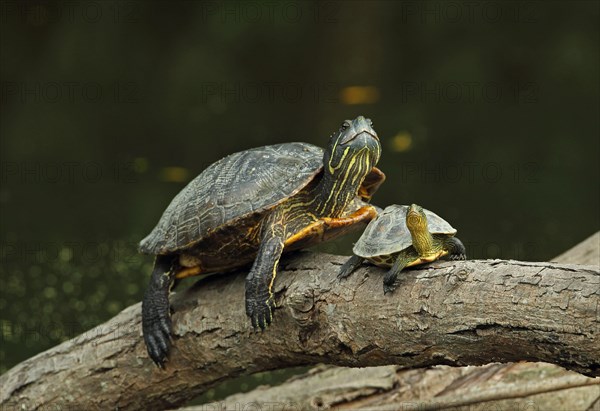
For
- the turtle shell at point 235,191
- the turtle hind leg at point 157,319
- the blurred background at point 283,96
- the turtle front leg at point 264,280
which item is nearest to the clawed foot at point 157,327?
the turtle hind leg at point 157,319

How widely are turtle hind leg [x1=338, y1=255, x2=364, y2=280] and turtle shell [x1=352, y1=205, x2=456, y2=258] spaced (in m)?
0.08

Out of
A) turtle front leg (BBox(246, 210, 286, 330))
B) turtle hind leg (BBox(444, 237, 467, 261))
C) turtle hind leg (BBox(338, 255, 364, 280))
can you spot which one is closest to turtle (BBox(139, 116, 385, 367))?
turtle front leg (BBox(246, 210, 286, 330))

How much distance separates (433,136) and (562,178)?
33.3 inches

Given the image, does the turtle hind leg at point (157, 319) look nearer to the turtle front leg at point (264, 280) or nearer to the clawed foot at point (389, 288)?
the turtle front leg at point (264, 280)

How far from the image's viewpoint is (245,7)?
4.80 meters

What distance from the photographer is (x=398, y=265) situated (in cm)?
183

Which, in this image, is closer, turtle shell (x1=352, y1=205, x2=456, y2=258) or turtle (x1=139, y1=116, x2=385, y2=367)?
turtle shell (x1=352, y1=205, x2=456, y2=258)

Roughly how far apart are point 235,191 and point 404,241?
24.3 inches

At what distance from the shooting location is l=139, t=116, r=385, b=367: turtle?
82.1 inches

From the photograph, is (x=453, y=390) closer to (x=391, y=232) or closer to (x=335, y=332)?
(x=335, y=332)

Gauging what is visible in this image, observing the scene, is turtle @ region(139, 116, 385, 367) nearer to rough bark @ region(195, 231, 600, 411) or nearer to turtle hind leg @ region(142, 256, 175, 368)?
turtle hind leg @ region(142, 256, 175, 368)

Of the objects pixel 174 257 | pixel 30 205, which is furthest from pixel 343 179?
pixel 30 205

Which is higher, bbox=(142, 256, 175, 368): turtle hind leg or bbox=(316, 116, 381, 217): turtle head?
bbox=(316, 116, 381, 217): turtle head

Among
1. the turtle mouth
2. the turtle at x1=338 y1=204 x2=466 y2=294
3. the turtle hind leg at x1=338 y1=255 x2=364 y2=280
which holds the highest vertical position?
the turtle mouth
